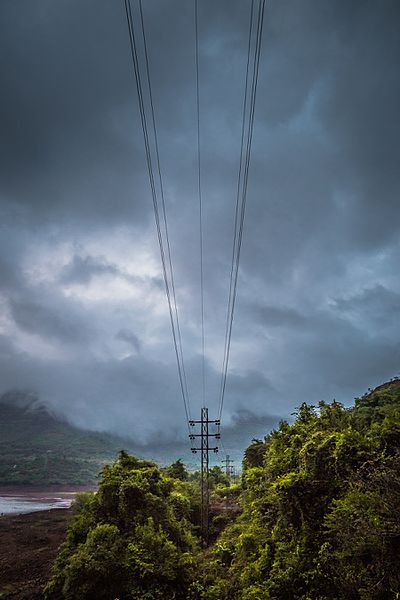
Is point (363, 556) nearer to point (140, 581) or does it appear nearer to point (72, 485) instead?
point (140, 581)

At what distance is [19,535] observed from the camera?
142 ft

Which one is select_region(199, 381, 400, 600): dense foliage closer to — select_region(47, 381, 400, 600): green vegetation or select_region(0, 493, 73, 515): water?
select_region(47, 381, 400, 600): green vegetation

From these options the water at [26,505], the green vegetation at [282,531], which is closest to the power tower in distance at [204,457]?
the green vegetation at [282,531]

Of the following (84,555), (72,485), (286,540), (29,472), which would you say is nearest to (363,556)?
(286,540)

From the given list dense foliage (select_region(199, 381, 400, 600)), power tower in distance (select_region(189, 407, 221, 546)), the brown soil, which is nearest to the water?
the brown soil

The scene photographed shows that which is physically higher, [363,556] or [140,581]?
[363,556]

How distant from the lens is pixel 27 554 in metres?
30.9

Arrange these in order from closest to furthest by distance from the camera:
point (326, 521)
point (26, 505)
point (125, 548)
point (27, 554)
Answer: point (326, 521)
point (125, 548)
point (27, 554)
point (26, 505)

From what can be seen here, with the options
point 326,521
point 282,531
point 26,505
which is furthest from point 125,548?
point 26,505

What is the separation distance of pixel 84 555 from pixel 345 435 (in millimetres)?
13420

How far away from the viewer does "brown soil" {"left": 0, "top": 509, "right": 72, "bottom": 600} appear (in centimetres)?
1973

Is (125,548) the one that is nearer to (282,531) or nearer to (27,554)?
(282,531)

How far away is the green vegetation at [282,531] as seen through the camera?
9242mm

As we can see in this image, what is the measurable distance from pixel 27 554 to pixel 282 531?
2917 cm
